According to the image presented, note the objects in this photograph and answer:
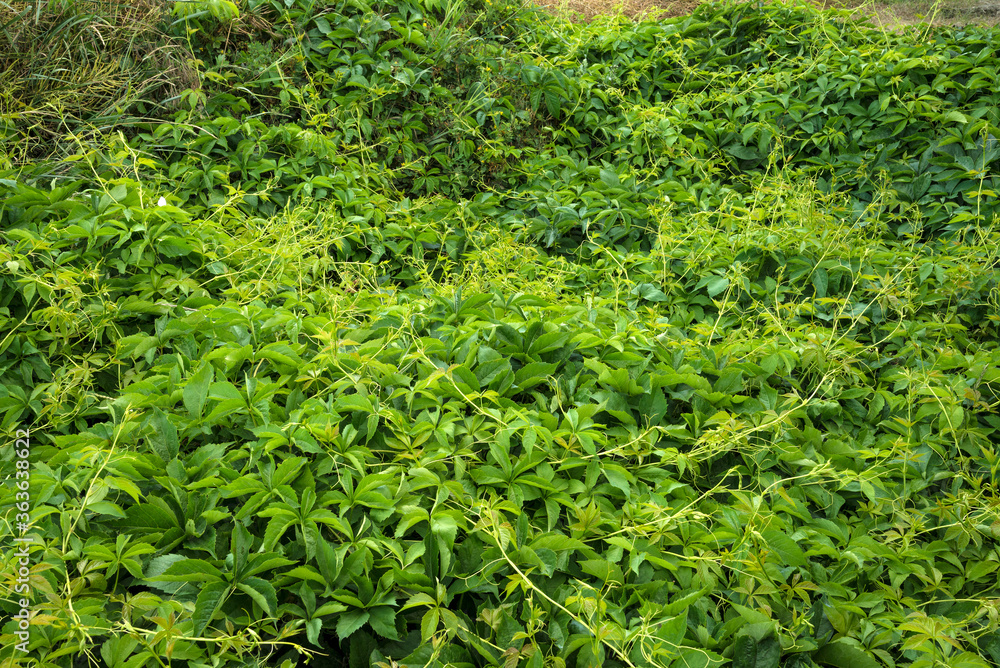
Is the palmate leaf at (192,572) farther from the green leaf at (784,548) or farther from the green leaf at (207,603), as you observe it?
the green leaf at (784,548)

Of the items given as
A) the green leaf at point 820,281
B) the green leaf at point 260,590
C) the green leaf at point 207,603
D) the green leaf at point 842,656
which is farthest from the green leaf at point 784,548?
the green leaf at point 820,281

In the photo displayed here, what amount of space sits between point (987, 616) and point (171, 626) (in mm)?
2170

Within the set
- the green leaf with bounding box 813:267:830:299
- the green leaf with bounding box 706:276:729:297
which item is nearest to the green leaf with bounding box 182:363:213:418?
the green leaf with bounding box 706:276:729:297

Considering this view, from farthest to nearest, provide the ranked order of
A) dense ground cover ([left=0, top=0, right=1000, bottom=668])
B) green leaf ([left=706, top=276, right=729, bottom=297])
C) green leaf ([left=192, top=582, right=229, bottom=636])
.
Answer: green leaf ([left=706, top=276, right=729, bottom=297]) < dense ground cover ([left=0, top=0, right=1000, bottom=668]) < green leaf ([left=192, top=582, right=229, bottom=636])

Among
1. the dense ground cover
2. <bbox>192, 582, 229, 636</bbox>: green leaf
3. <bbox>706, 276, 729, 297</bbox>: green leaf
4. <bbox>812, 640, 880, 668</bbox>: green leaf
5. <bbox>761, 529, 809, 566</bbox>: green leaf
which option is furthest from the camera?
<bbox>706, 276, 729, 297</bbox>: green leaf

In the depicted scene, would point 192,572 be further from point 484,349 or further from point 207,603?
point 484,349

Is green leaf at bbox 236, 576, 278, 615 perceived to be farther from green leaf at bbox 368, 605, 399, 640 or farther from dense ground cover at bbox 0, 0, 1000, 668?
green leaf at bbox 368, 605, 399, 640

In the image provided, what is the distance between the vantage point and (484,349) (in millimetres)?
2133

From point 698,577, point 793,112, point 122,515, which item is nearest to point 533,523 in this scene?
point 698,577

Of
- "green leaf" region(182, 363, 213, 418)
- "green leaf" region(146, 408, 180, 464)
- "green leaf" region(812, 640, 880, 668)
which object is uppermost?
"green leaf" region(182, 363, 213, 418)

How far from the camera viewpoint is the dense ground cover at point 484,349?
1.57m

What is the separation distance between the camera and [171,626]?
4.38 ft

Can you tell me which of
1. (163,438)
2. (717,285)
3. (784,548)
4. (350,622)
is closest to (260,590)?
(350,622)

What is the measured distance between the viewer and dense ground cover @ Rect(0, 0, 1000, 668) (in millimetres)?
1570
